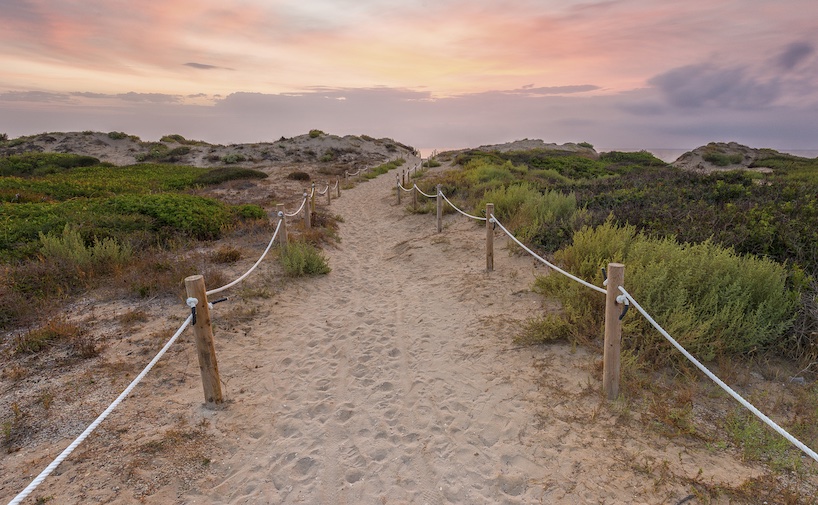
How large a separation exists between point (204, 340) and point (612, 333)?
378 cm

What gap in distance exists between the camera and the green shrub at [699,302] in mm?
4395

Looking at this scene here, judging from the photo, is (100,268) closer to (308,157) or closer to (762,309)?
(762,309)

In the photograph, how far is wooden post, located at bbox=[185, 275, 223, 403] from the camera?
12.6 feet

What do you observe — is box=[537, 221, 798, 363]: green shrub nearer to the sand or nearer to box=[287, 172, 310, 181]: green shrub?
the sand

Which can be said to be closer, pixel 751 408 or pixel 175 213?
pixel 751 408

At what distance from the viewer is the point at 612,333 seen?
3787 mm

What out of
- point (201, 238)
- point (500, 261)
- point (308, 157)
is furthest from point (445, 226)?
point (308, 157)

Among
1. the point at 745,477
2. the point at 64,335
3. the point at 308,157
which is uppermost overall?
the point at 308,157

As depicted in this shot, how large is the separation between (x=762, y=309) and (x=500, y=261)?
14.4ft

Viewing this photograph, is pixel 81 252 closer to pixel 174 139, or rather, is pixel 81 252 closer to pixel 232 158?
pixel 232 158

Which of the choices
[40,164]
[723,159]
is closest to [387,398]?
[40,164]

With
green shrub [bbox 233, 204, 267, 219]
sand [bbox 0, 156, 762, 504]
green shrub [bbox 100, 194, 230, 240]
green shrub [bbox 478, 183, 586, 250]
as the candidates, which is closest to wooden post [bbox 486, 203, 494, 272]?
green shrub [bbox 478, 183, 586, 250]

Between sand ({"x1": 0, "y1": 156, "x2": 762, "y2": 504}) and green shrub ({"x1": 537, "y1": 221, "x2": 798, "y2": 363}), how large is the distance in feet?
2.14

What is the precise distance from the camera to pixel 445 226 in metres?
12.2
